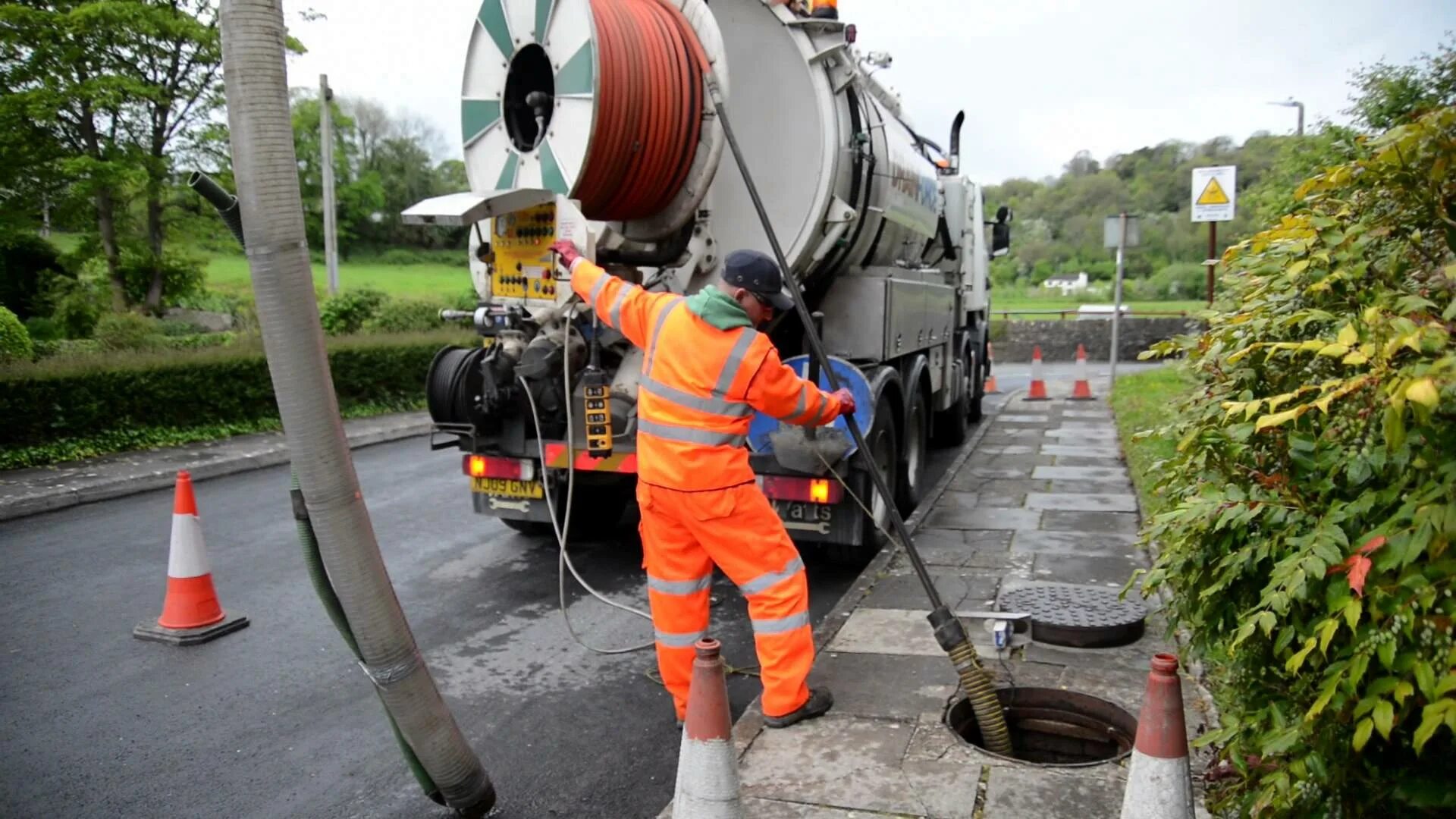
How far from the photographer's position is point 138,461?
31.6ft

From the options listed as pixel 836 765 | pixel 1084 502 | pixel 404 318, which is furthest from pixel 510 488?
pixel 404 318

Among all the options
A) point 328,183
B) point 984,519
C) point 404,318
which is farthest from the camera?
point 328,183

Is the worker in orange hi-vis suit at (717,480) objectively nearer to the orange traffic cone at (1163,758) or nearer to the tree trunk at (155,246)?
the orange traffic cone at (1163,758)

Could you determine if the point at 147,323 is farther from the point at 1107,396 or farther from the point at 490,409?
the point at 1107,396

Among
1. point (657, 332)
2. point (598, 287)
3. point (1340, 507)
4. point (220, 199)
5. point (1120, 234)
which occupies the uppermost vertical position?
point (1120, 234)

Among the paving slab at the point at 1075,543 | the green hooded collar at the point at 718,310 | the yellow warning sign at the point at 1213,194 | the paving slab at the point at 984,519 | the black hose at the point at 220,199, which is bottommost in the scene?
the paving slab at the point at 984,519

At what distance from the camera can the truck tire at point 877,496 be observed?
19.9 feet

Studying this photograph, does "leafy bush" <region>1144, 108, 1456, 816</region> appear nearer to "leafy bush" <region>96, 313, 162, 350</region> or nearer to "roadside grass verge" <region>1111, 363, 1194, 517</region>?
"roadside grass verge" <region>1111, 363, 1194, 517</region>

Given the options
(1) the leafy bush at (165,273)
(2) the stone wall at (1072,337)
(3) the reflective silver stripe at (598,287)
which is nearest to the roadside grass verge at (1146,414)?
(3) the reflective silver stripe at (598,287)

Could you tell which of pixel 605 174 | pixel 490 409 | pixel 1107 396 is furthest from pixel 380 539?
pixel 1107 396

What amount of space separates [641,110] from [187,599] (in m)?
3.15

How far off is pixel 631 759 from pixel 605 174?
8.37 feet

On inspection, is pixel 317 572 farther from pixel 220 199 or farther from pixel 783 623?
pixel 783 623

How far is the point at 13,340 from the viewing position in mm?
10492
